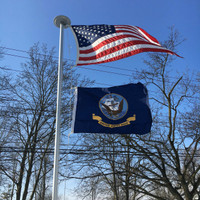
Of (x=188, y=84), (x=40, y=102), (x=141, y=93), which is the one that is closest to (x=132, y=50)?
(x=141, y=93)

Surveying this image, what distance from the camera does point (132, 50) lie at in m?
6.78

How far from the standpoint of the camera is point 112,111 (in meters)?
6.43

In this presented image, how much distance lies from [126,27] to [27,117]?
9.13m

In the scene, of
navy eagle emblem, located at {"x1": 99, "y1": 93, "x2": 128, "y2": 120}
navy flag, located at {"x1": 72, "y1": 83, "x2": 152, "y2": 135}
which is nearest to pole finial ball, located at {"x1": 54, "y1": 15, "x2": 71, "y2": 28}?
navy flag, located at {"x1": 72, "y1": 83, "x2": 152, "y2": 135}

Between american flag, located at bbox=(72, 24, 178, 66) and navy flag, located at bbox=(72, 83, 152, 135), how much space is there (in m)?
0.98

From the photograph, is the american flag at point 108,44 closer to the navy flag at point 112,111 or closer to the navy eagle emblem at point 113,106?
the navy flag at point 112,111

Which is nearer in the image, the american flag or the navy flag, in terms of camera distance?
the navy flag

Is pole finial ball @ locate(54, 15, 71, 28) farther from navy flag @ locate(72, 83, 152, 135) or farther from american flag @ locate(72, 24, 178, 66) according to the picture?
navy flag @ locate(72, 83, 152, 135)

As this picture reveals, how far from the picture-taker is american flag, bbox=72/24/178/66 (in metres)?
6.63

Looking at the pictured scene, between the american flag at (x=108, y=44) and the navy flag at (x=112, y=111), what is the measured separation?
0.98 meters

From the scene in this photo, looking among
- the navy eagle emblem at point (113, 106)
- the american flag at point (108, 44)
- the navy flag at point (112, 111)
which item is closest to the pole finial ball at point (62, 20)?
the american flag at point (108, 44)

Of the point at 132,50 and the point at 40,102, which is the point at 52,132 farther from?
the point at 132,50

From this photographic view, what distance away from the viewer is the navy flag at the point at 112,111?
6.17 meters

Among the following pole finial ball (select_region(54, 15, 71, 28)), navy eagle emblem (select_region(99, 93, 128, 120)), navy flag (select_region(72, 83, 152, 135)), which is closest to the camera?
navy flag (select_region(72, 83, 152, 135))
